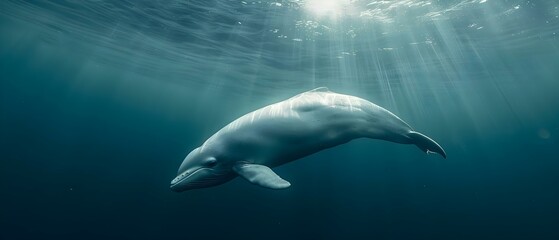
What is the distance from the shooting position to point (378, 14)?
13.4 m

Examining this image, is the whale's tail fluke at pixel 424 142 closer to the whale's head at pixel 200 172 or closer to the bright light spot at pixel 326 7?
the whale's head at pixel 200 172

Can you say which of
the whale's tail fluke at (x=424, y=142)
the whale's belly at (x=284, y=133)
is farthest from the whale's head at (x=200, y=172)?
the whale's tail fluke at (x=424, y=142)

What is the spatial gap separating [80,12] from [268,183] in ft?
62.4

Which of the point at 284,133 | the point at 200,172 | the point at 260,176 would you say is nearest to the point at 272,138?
the point at 284,133

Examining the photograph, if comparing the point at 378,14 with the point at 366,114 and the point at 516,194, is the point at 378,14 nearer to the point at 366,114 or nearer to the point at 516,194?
the point at 366,114

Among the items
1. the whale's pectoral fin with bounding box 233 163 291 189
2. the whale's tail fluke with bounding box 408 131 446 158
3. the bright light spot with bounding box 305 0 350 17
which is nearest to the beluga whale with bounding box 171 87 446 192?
the whale's pectoral fin with bounding box 233 163 291 189

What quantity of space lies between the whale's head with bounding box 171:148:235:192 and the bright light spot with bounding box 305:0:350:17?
844 centimetres

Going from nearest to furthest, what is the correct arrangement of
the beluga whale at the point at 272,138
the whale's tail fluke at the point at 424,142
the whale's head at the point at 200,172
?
the whale's head at the point at 200,172
the beluga whale at the point at 272,138
the whale's tail fluke at the point at 424,142

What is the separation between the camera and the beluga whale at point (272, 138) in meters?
5.79

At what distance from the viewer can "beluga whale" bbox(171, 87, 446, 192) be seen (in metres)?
5.79

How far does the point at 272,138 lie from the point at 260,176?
95 cm

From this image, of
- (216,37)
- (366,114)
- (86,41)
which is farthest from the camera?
(86,41)

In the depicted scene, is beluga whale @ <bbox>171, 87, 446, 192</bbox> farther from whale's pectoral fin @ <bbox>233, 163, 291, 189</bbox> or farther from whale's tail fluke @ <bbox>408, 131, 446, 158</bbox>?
whale's tail fluke @ <bbox>408, 131, 446, 158</bbox>

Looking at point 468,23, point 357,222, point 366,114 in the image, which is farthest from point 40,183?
point 468,23
